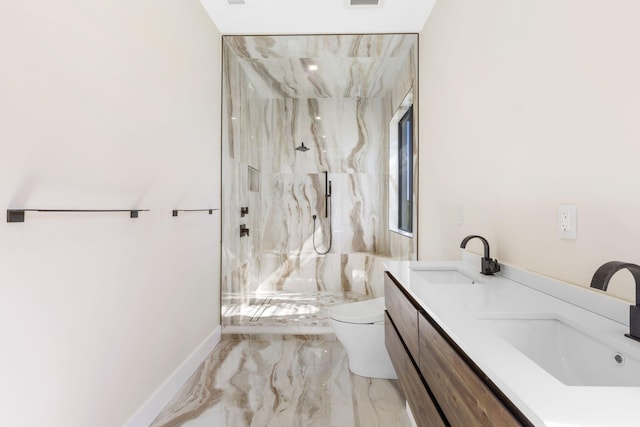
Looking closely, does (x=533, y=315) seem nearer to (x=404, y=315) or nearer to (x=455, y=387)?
(x=455, y=387)

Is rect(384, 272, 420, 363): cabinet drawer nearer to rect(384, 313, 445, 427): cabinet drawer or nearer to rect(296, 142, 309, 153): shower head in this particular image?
rect(384, 313, 445, 427): cabinet drawer

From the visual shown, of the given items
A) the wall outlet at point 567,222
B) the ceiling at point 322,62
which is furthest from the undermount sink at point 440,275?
the ceiling at point 322,62

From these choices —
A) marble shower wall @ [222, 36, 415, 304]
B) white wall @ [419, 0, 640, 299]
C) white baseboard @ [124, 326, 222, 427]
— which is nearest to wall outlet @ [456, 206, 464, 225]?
white wall @ [419, 0, 640, 299]

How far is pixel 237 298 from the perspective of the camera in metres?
3.03

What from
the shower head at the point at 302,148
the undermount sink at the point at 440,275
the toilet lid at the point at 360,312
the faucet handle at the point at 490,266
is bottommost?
the toilet lid at the point at 360,312

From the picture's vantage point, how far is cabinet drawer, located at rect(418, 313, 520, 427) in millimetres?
593

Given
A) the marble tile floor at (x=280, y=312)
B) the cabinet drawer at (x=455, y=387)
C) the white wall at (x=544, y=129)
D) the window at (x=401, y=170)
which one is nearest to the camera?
the cabinet drawer at (x=455, y=387)

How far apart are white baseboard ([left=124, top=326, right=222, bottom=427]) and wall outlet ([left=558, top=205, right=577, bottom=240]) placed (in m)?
1.95

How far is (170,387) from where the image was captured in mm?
1835

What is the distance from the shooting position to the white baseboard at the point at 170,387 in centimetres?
156

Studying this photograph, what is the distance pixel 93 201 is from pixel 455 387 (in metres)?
1.38

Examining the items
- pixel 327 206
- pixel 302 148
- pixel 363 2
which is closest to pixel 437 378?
pixel 363 2

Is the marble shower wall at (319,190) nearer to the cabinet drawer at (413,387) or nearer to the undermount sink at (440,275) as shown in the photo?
the undermount sink at (440,275)

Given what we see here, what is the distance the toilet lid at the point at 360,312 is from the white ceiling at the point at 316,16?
2095 mm
